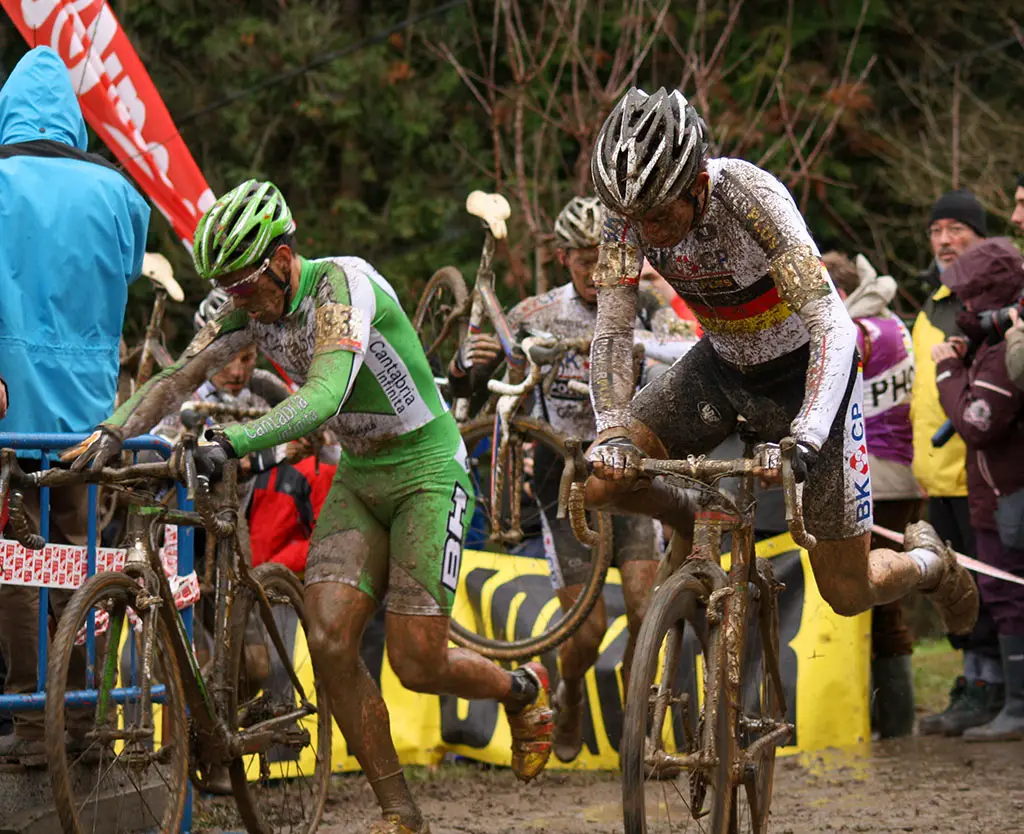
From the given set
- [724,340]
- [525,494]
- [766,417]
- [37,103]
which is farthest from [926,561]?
[37,103]

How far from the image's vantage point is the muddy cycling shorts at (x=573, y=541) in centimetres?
798

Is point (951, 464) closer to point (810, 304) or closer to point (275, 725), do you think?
point (810, 304)

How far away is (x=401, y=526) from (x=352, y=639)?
0.46 meters

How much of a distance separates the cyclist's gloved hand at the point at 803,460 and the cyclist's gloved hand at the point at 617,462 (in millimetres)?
A: 511

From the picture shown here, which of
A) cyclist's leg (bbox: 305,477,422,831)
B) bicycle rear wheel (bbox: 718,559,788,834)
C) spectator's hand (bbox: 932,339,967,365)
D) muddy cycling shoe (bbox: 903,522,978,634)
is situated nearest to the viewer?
bicycle rear wheel (bbox: 718,559,788,834)

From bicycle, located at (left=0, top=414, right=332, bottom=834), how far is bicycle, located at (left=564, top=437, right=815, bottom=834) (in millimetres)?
1505

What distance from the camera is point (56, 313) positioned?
6.13 meters

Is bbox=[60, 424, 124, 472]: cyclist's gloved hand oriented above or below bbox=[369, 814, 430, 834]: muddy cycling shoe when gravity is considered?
above

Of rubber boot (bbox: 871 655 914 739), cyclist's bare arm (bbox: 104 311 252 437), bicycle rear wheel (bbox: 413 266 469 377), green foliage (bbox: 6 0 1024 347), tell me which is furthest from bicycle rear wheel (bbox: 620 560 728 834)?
green foliage (bbox: 6 0 1024 347)

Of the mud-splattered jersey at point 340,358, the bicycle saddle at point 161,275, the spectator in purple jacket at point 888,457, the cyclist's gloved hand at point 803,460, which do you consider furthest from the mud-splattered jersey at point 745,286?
the bicycle saddle at point 161,275

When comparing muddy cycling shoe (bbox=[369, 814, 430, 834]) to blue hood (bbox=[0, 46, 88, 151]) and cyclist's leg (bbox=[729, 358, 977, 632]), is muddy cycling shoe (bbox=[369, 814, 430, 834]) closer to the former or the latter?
cyclist's leg (bbox=[729, 358, 977, 632])

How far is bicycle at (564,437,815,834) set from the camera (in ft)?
15.5

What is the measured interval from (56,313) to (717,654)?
2.84 metres

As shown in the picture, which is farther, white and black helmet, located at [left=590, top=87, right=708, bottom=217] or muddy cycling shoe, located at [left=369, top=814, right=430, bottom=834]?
muddy cycling shoe, located at [left=369, top=814, right=430, bottom=834]
